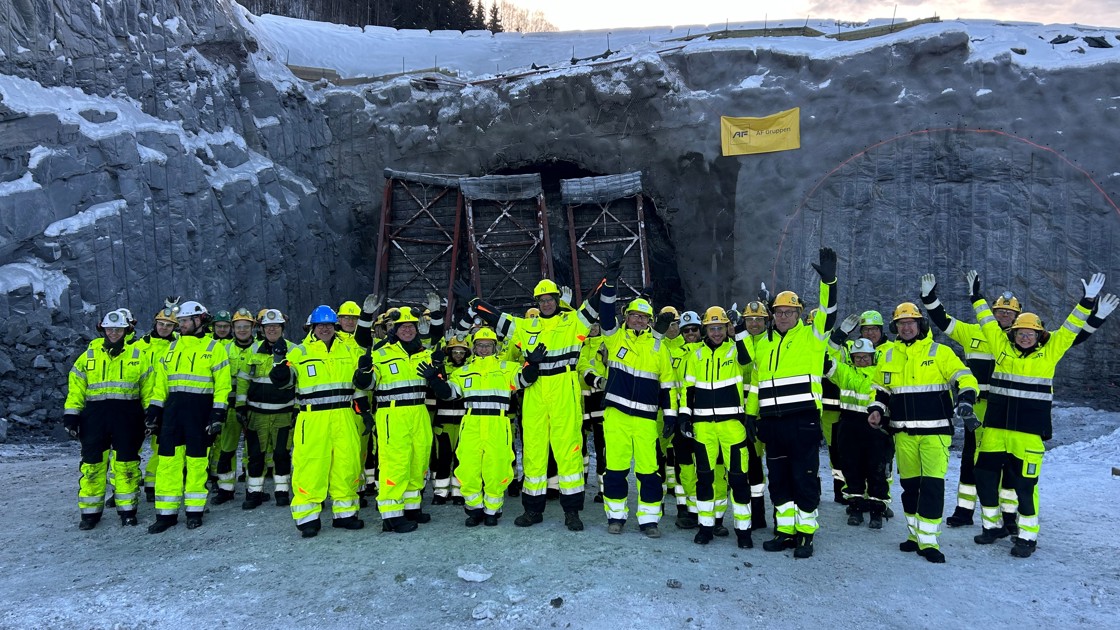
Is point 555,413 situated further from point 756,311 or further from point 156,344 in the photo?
point 156,344

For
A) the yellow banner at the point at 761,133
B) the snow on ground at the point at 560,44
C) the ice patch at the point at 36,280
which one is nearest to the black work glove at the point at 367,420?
the ice patch at the point at 36,280

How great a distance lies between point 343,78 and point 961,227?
15.1m

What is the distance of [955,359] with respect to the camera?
5.69m

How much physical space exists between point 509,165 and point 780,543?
12.5 m

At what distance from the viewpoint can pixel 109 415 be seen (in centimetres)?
650

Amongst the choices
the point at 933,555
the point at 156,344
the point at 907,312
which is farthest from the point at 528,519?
the point at 156,344

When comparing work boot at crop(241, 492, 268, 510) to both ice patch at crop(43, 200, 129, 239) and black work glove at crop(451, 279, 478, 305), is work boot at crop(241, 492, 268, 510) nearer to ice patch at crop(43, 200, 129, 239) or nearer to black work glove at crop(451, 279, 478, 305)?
black work glove at crop(451, 279, 478, 305)

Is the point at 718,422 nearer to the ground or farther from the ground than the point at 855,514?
farther from the ground

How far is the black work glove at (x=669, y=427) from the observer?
5866mm

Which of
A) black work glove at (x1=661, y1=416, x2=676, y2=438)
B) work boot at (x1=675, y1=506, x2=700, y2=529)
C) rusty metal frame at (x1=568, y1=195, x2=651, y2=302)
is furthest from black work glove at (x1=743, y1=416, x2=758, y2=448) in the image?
rusty metal frame at (x1=568, y1=195, x2=651, y2=302)

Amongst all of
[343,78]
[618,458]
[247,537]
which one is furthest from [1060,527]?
[343,78]

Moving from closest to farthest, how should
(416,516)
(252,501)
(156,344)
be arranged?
(416,516)
(156,344)
(252,501)

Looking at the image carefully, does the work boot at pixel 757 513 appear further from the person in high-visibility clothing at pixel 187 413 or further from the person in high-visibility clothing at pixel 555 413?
the person in high-visibility clothing at pixel 187 413

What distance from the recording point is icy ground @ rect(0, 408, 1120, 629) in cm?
437
